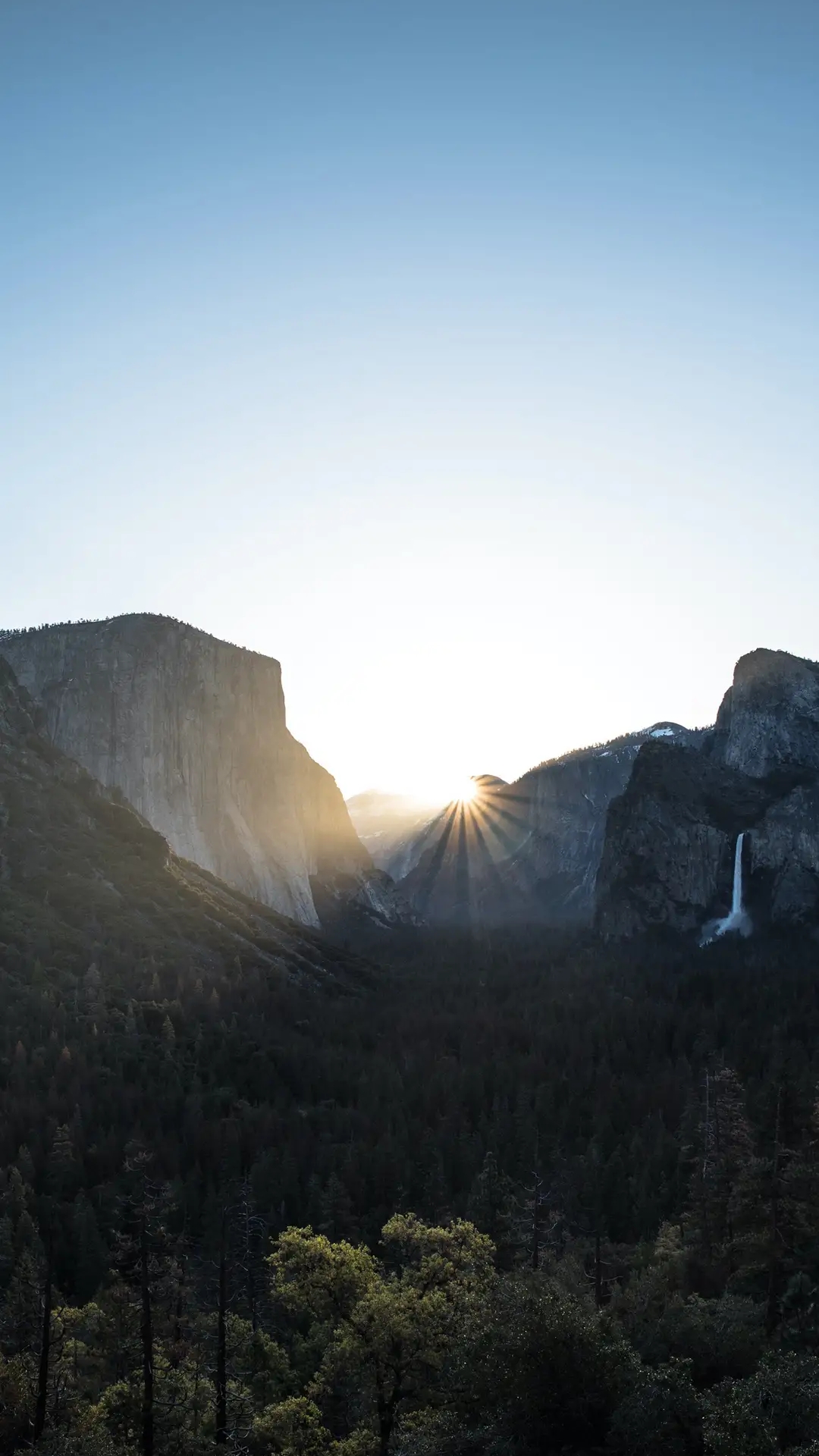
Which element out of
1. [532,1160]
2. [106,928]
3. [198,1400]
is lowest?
[532,1160]

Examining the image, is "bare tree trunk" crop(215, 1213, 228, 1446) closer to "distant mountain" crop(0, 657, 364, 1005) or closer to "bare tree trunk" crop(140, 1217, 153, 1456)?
"bare tree trunk" crop(140, 1217, 153, 1456)

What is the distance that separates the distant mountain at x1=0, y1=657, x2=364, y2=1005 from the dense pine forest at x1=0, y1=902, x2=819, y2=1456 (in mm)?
1177

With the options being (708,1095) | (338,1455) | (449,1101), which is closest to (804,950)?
(449,1101)

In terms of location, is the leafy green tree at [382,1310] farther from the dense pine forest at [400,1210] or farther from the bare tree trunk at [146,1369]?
the bare tree trunk at [146,1369]

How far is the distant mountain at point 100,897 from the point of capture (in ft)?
396

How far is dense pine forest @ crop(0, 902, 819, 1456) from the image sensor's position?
33.0 meters

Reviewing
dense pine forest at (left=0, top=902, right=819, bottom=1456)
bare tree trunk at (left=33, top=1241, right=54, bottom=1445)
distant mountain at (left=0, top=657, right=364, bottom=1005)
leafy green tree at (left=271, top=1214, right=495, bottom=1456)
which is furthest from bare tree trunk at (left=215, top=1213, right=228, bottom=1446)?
distant mountain at (left=0, top=657, right=364, bottom=1005)

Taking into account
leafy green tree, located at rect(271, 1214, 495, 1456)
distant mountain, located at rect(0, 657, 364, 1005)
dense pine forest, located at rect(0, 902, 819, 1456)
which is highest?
distant mountain, located at rect(0, 657, 364, 1005)

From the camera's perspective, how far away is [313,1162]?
85000 mm

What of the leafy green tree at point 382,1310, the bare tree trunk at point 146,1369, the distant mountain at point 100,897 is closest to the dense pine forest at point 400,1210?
the leafy green tree at point 382,1310

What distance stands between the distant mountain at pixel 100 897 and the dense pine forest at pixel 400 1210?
118 centimetres

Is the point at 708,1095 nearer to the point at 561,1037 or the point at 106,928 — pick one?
the point at 561,1037

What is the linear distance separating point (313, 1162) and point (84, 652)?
127613 millimetres

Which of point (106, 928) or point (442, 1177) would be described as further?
point (106, 928)
